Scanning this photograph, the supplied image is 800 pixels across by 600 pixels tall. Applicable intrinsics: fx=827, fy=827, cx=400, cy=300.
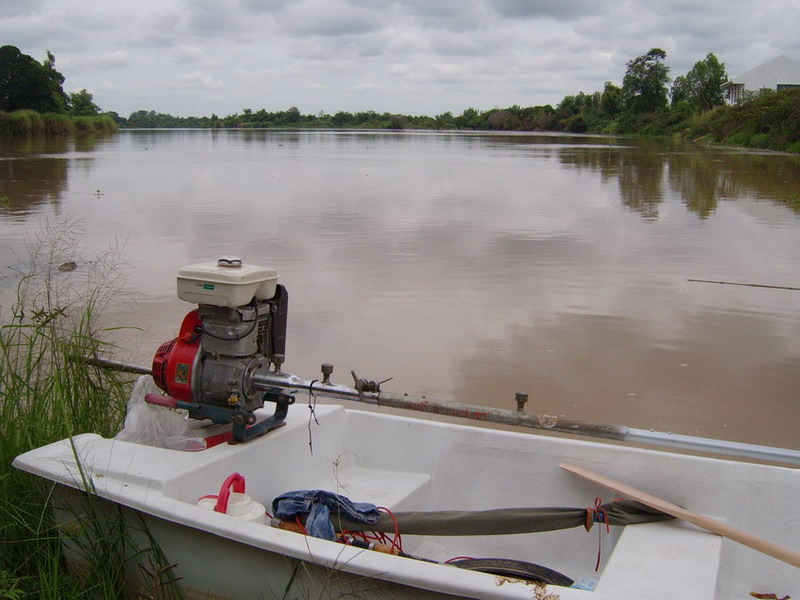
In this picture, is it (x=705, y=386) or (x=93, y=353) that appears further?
(x=705, y=386)

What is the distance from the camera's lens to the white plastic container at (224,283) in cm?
290

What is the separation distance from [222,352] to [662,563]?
1637mm

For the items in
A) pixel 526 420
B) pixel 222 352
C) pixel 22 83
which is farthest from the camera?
pixel 22 83

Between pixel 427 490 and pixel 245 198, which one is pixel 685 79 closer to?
pixel 245 198

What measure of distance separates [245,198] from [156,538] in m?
13.6

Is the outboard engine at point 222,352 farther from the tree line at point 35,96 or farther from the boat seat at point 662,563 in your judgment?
the tree line at point 35,96

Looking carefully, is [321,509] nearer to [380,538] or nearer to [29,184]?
[380,538]

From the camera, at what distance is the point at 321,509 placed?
2836 mm

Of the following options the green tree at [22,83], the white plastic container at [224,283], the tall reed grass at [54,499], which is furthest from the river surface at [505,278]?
the green tree at [22,83]

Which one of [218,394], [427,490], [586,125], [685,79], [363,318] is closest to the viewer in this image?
[218,394]

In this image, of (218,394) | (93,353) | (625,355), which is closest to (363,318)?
(625,355)

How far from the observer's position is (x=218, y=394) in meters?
3.00

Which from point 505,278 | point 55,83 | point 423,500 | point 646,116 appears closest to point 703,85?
point 646,116

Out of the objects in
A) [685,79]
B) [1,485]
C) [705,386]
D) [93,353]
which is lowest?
[705,386]
